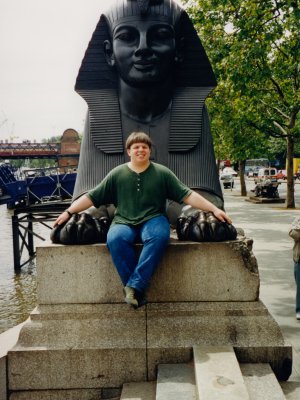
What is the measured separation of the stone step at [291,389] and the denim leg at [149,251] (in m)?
1.13

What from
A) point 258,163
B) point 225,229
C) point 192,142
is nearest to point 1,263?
point 192,142

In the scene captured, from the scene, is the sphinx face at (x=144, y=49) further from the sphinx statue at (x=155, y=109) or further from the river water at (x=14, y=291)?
the river water at (x=14, y=291)

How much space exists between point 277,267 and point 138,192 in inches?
185

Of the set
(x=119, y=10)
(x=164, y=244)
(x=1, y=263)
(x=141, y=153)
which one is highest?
(x=119, y=10)

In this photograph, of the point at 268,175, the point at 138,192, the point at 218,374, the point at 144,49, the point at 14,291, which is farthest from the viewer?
the point at 268,175

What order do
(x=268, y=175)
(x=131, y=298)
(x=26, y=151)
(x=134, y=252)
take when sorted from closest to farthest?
1. (x=131, y=298)
2. (x=134, y=252)
3. (x=268, y=175)
4. (x=26, y=151)

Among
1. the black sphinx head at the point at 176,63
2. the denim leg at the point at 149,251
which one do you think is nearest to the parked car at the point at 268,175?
the black sphinx head at the point at 176,63

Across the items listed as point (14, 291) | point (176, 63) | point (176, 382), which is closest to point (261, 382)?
point (176, 382)

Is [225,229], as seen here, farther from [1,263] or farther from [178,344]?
[1,263]

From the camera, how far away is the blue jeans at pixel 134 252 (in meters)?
3.03

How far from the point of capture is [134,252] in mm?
3238

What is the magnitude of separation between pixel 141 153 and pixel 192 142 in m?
0.93

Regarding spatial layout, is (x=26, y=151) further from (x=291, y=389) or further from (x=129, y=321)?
(x=291, y=389)

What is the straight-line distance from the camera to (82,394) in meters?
3.29
